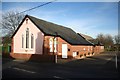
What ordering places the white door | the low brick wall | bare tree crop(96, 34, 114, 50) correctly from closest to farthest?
the low brick wall
the white door
bare tree crop(96, 34, 114, 50)

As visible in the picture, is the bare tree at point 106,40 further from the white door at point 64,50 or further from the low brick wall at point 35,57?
the low brick wall at point 35,57

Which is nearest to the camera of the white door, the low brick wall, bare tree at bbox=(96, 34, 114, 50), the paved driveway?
the paved driveway

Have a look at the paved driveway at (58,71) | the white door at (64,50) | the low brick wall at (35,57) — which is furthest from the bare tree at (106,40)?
the paved driveway at (58,71)

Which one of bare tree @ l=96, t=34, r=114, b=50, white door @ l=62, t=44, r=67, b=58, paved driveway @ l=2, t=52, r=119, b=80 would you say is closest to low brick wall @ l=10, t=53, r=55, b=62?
paved driveway @ l=2, t=52, r=119, b=80

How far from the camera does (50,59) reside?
2536 cm

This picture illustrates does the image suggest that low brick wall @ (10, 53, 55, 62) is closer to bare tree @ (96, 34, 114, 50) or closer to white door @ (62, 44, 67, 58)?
white door @ (62, 44, 67, 58)

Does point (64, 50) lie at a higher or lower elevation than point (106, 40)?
lower

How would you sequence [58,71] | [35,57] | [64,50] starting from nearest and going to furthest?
[58,71] < [35,57] < [64,50]

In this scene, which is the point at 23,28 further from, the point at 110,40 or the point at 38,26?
the point at 110,40

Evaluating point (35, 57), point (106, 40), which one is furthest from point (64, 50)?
point (106, 40)

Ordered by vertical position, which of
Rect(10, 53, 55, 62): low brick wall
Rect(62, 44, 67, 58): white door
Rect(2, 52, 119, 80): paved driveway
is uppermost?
Rect(62, 44, 67, 58): white door

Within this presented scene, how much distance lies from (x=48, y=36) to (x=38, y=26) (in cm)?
200

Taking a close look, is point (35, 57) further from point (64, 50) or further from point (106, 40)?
point (106, 40)

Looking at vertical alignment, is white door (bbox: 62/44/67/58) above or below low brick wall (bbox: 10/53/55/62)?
above
